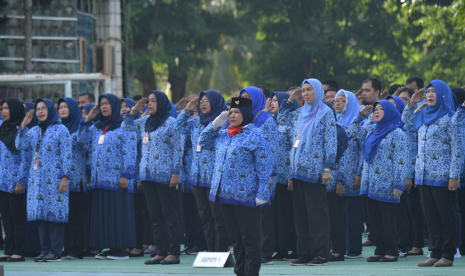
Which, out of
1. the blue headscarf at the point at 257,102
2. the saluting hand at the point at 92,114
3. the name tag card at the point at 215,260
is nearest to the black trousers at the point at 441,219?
the blue headscarf at the point at 257,102

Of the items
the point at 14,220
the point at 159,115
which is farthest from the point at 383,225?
the point at 14,220

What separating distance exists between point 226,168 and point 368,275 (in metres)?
1.78

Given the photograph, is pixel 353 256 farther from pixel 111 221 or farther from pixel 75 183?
pixel 75 183

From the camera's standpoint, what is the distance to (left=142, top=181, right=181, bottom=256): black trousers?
9625 mm

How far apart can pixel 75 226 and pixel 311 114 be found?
3663 millimetres

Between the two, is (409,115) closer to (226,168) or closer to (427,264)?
(427,264)

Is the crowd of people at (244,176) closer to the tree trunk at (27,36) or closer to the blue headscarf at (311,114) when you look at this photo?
the blue headscarf at (311,114)

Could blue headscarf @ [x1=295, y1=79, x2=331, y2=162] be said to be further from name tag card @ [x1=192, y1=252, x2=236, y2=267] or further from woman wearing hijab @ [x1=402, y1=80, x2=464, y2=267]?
name tag card @ [x1=192, y1=252, x2=236, y2=267]

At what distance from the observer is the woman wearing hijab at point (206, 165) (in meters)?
9.27

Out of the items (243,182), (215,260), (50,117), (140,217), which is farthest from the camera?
(140,217)

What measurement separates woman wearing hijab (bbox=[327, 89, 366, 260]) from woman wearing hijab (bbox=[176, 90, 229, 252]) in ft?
4.68

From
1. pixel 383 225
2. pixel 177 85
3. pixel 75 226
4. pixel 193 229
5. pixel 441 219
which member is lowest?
pixel 193 229

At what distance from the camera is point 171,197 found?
9742mm

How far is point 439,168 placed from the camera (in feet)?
28.4
